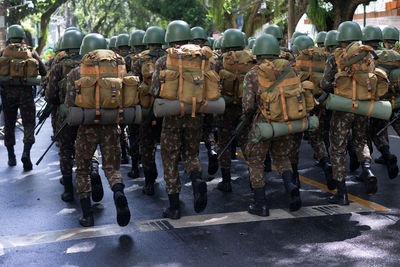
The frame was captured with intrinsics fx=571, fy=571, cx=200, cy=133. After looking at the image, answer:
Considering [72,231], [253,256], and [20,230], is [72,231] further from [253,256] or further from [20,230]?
[253,256]

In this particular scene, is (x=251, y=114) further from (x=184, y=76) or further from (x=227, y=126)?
(x=227, y=126)

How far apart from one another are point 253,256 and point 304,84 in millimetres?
2010

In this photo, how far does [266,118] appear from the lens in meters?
5.92

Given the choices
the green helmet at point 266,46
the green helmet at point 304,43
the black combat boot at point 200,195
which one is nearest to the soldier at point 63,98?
the black combat boot at point 200,195

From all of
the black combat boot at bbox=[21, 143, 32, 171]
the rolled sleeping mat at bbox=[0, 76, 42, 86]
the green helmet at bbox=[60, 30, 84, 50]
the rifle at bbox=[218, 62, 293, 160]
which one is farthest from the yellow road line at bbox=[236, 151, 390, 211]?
the rolled sleeping mat at bbox=[0, 76, 42, 86]

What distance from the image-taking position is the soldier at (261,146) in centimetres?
595

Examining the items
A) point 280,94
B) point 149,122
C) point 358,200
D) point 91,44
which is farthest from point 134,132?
point 358,200

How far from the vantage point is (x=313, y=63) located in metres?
7.52

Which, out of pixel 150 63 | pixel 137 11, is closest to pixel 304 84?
pixel 150 63

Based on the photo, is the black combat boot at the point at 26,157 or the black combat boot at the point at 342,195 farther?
the black combat boot at the point at 26,157

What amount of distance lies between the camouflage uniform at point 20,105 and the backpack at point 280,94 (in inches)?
170

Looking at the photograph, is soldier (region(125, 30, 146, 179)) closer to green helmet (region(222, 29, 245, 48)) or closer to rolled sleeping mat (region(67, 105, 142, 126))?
green helmet (region(222, 29, 245, 48))

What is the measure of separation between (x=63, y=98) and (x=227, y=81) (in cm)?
203

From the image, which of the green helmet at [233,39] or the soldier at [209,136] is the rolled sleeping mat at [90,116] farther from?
the soldier at [209,136]
